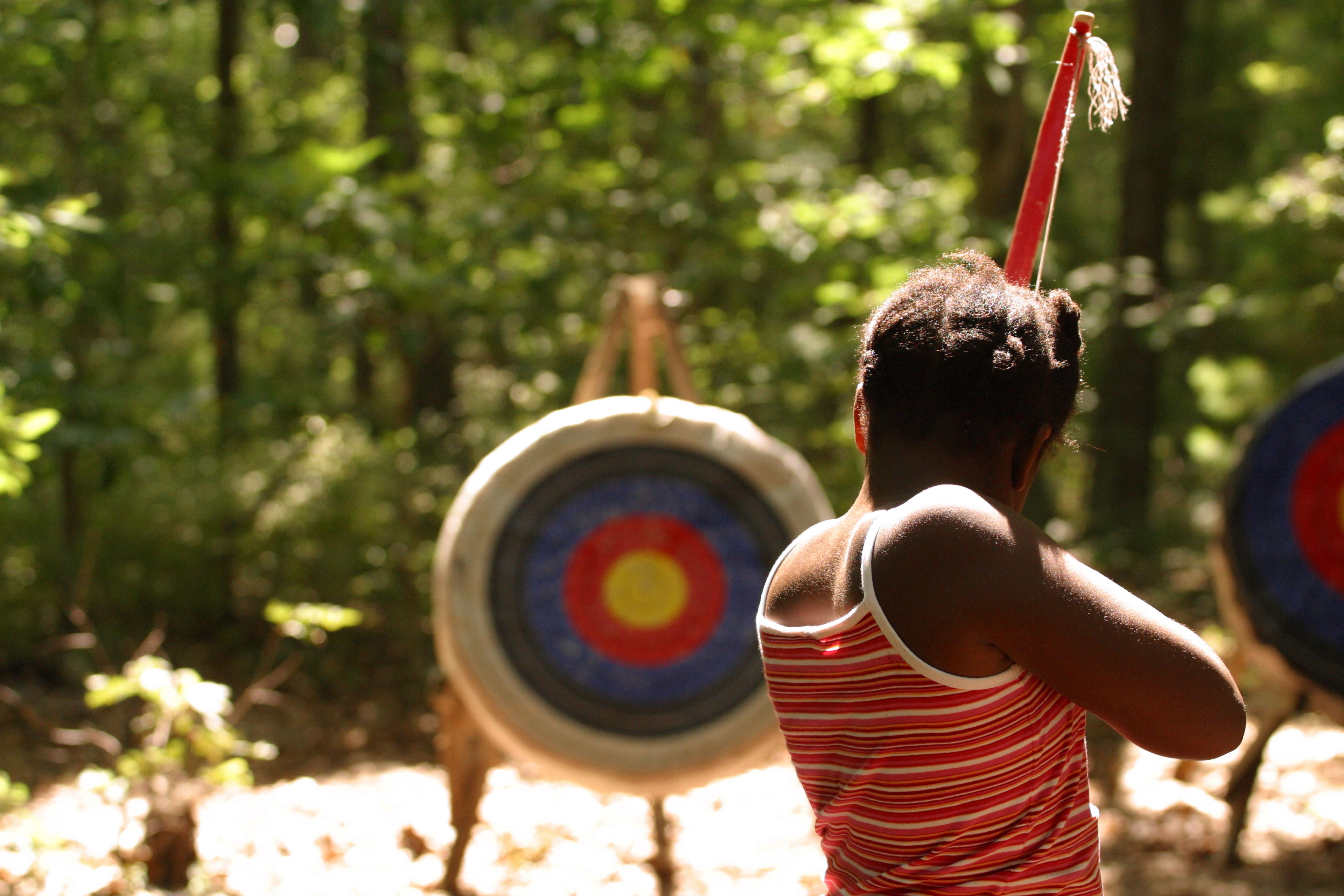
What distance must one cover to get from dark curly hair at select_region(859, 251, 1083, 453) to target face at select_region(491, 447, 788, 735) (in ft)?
6.54

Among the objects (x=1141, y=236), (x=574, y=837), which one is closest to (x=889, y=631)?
(x=574, y=837)

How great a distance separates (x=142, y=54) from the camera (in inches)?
242

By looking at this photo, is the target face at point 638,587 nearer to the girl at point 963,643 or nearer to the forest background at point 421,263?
the forest background at point 421,263

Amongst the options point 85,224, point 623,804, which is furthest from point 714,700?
point 85,224

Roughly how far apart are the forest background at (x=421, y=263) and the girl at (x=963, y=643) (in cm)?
284

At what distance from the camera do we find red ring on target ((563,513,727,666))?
3213 millimetres

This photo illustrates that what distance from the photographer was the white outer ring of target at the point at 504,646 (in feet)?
10.1

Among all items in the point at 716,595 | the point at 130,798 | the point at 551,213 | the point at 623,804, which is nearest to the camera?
the point at 716,595

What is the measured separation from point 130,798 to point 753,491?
1.98 meters

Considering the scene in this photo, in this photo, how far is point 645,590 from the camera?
10.7 ft

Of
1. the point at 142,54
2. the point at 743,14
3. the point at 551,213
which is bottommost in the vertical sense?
the point at 551,213

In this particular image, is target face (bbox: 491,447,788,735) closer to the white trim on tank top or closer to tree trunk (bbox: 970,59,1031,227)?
the white trim on tank top

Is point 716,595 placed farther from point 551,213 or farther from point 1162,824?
point 551,213

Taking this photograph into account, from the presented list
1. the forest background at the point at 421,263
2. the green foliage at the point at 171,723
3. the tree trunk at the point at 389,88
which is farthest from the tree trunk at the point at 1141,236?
the green foliage at the point at 171,723
